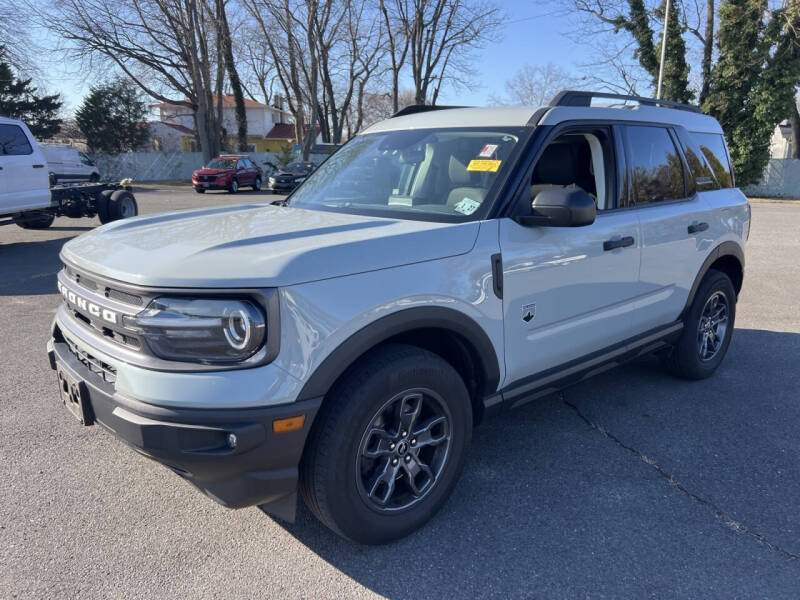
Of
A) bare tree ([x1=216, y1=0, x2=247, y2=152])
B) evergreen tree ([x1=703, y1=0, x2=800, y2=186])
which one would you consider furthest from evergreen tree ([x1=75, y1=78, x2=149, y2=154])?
evergreen tree ([x1=703, y1=0, x2=800, y2=186])

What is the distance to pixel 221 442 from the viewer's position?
6.84ft

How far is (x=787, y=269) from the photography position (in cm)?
917

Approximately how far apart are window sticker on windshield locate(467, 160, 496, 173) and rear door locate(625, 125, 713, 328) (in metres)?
1.13

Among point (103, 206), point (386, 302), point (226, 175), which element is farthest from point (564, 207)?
point (226, 175)

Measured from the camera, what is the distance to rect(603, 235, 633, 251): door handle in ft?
11.0

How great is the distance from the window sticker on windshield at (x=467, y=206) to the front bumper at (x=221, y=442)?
4.09ft

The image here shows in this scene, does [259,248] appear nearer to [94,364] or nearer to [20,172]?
[94,364]

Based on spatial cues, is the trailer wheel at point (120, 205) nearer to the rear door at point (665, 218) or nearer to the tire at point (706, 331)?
the rear door at point (665, 218)

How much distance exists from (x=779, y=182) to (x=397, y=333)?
32.3 meters

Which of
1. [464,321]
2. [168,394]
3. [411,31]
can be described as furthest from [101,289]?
[411,31]

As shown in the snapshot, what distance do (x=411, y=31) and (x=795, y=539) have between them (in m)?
44.8

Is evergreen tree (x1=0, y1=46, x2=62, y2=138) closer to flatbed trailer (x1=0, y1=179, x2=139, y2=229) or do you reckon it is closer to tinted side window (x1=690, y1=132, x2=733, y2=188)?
flatbed trailer (x1=0, y1=179, x2=139, y2=229)

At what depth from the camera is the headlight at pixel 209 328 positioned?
210 cm

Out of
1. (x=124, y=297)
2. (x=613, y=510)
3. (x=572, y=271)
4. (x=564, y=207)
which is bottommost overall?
(x=613, y=510)
